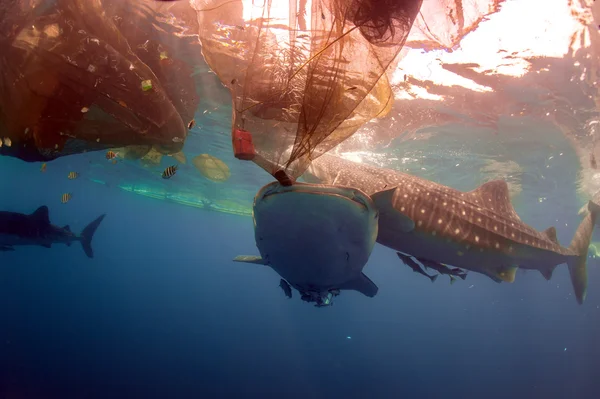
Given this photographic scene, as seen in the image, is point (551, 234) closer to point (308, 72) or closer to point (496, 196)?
point (496, 196)

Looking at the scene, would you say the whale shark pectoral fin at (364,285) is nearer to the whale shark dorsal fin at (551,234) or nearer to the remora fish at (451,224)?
the remora fish at (451,224)

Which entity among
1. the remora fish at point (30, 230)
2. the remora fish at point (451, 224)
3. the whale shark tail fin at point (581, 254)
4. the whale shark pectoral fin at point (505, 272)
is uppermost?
the remora fish at point (451, 224)

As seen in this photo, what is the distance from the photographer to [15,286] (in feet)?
186

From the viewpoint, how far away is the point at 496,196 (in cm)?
677

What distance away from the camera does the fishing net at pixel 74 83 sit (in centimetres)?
598

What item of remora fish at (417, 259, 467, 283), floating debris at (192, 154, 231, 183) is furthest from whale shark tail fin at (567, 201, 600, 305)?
floating debris at (192, 154, 231, 183)

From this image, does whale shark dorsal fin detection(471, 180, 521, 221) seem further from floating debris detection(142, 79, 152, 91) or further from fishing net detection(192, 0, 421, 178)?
floating debris detection(142, 79, 152, 91)

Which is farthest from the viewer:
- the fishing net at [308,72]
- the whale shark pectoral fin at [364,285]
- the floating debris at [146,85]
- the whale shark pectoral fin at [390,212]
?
the floating debris at [146,85]

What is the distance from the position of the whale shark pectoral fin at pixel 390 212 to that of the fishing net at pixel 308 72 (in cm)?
110

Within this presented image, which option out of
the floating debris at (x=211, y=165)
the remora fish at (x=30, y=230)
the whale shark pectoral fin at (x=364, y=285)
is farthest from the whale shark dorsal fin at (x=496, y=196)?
the floating debris at (x=211, y=165)

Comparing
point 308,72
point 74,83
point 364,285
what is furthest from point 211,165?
point 308,72

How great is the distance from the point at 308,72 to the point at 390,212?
2636 millimetres

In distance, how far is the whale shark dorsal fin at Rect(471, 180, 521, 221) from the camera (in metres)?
6.66

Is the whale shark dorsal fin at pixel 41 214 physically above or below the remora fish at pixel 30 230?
above
